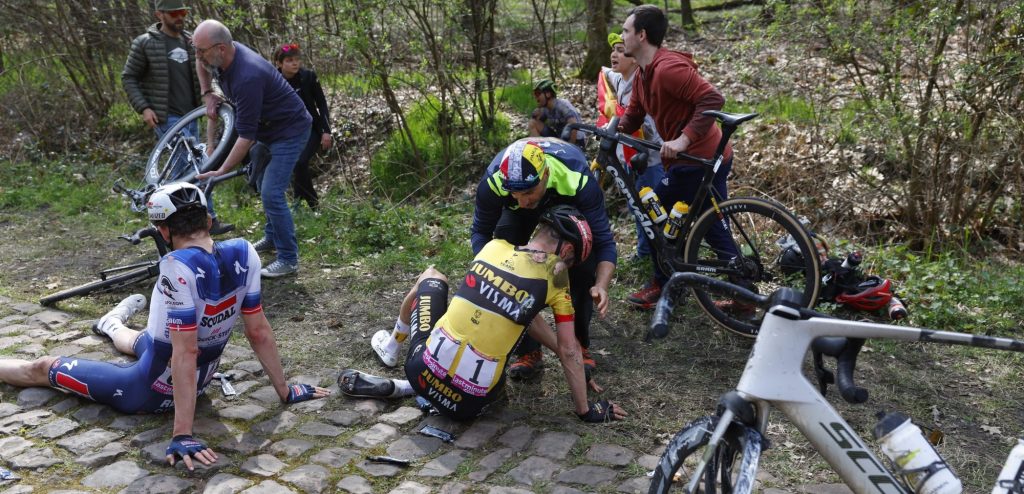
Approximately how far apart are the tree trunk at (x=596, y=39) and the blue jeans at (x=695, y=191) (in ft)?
13.9

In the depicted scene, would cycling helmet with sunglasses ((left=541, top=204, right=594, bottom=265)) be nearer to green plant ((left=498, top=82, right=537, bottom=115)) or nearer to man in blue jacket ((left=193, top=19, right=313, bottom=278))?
man in blue jacket ((left=193, top=19, right=313, bottom=278))

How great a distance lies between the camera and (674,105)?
5.41m

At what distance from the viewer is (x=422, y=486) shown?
390cm

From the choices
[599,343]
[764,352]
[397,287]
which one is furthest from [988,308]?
[397,287]

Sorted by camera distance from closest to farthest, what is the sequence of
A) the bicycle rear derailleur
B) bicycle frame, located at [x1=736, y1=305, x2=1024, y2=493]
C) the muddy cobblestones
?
bicycle frame, located at [x1=736, y1=305, x2=1024, y2=493]
the muddy cobblestones
the bicycle rear derailleur

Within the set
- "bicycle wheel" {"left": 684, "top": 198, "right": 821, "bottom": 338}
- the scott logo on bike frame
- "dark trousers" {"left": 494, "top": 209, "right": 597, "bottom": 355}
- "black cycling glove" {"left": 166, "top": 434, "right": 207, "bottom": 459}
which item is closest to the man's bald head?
"dark trousers" {"left": 494, "top": 209, "right": 597, "bottom": 355}

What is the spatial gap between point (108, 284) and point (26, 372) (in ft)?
5.51

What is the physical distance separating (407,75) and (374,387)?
4690 millimetres

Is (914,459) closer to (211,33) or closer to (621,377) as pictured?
(621,377)

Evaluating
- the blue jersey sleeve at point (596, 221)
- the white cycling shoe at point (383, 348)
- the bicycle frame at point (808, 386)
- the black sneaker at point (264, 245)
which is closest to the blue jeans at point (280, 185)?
the black sneaker at point (264, 245)

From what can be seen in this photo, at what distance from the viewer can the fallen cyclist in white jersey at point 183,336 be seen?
4031mm

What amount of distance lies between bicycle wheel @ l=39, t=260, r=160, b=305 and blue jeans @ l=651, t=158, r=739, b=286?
3643 millimetres

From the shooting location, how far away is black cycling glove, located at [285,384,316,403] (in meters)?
4.72

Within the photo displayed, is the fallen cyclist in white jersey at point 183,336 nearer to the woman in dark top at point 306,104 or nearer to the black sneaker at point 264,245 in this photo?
the black sneaker at point 264,245
